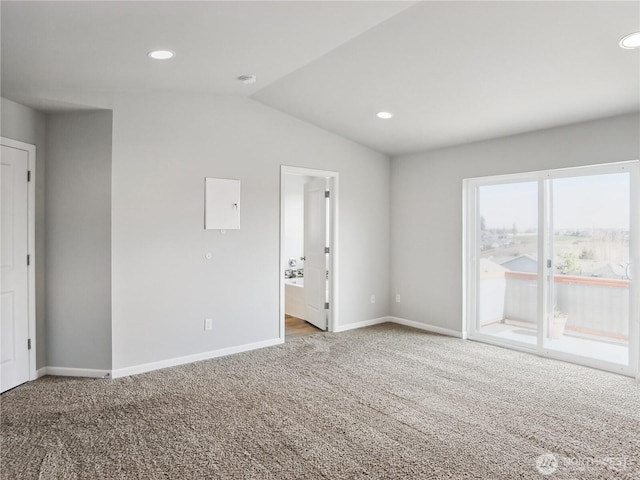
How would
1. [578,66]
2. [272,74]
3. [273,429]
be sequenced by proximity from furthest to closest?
[272,74] → [578,66] → [273,429]

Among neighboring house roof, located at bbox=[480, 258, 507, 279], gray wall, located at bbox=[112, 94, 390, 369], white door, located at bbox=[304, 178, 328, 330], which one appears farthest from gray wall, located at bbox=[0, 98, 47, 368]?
neighboring house roof, located at bbox=[480, 258, 507, 279]

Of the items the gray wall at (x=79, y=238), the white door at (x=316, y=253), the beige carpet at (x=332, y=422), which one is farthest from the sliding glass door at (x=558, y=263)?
the gray wall at (x=79, y=238)

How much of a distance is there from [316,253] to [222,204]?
1.82 meters

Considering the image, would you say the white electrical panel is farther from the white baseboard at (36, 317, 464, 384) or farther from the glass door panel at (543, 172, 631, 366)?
the glass door panel at (543, 172, 631, 366)

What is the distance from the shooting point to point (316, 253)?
5.99 m

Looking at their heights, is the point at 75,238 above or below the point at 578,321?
above

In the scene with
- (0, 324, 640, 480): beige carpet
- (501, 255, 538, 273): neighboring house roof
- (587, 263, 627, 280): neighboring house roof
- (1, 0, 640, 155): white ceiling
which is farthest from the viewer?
(501, 255, 538, 273): neighboring house roof

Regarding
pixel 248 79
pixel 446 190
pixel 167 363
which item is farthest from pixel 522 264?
pixel 167 363

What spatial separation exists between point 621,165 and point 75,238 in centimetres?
523

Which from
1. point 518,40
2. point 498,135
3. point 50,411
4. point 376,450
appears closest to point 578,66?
point 518,40

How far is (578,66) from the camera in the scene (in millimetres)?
3197

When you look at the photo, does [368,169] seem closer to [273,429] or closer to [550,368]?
[550,368]

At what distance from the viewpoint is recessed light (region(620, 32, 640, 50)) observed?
2.73 meters

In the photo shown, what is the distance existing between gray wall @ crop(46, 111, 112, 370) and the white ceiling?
31 cm
